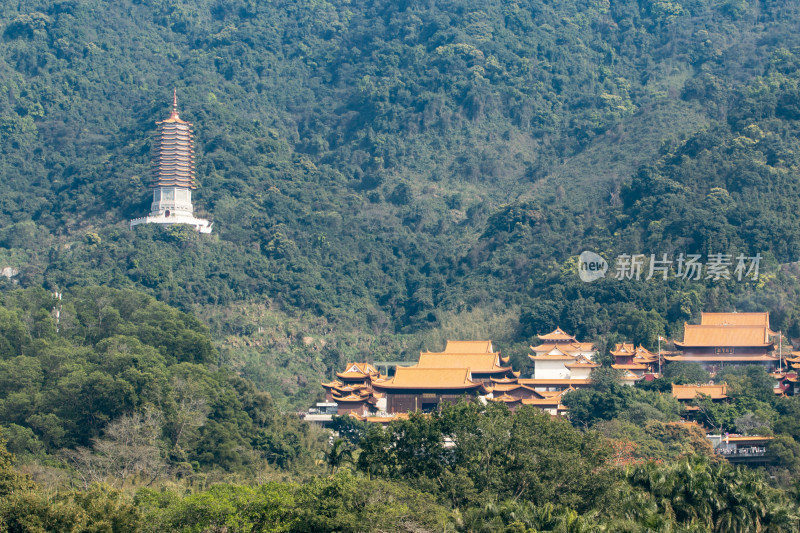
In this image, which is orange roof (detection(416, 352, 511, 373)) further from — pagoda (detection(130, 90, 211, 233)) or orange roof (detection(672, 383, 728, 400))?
pagoda (detection(130, 90, 211, 233))

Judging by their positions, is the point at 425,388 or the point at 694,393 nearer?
the point at 694,393

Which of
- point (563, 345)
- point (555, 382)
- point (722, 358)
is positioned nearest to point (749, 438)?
point (722, 358)

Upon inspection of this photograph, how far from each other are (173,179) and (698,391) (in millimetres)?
46636

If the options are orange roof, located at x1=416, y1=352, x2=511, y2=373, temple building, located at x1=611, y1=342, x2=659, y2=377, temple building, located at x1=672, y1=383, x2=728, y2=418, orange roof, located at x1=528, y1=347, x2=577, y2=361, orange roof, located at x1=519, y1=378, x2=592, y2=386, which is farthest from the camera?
orange roof, located at x1=528, y1=347, x2=577, y2=361

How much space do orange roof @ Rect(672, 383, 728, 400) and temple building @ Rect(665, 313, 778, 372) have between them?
238 inches

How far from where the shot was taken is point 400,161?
104m

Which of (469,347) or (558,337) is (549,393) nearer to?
(558,337)

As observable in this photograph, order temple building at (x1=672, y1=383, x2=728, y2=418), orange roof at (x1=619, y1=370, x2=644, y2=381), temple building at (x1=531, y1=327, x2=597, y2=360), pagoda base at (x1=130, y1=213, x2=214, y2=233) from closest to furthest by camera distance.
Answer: temple building at (x1=672, y1=383, x2=728, y2=418)
orange roof at (x1=619, y1=370, x2=644, y2=381)
temple building at (x1=531, y1=327, x2=597, y2=360)
pagoda base at (x1=130, y1=213, x2=214, y2=233)

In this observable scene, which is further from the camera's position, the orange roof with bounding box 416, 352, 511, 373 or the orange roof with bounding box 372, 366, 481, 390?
the orange roof with bounding box 416, 352, 511, 373

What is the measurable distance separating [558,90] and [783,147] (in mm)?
38308

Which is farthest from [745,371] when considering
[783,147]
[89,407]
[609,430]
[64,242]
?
[64,242]

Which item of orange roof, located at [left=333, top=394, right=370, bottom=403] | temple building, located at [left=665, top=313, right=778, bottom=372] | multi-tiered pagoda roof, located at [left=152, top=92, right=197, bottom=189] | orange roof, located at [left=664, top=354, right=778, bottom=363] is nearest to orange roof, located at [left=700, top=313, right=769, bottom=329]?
temple building, located at [left=665, top=313, right=778, bottom=372]

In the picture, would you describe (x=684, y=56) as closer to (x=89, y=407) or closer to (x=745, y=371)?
(x=745, y=371)

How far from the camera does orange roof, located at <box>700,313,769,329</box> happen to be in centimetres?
6253
